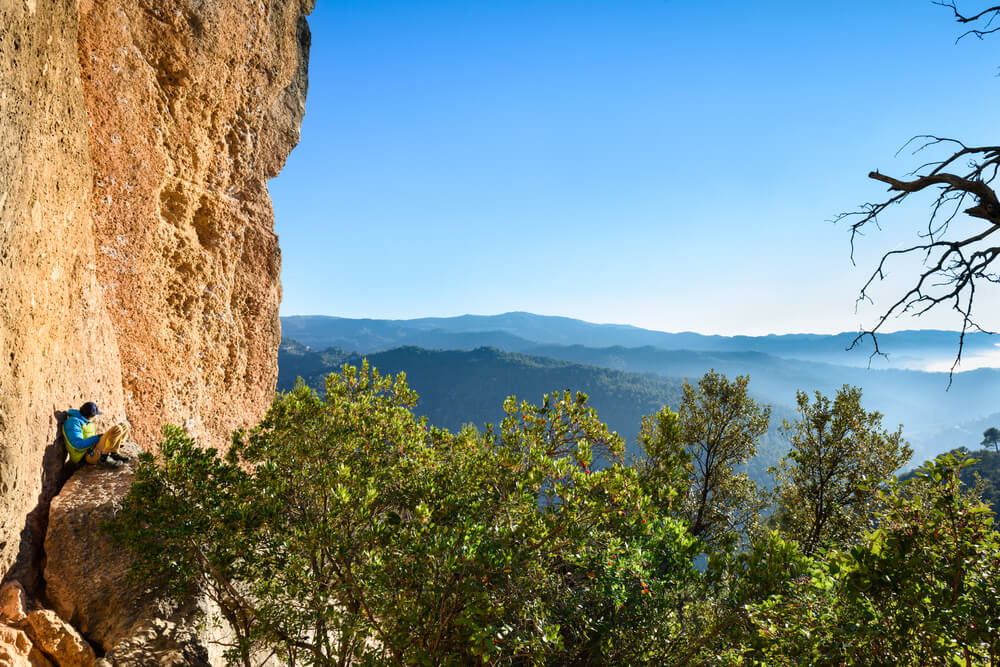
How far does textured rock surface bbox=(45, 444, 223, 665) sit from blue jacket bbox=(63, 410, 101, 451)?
32.8 inches

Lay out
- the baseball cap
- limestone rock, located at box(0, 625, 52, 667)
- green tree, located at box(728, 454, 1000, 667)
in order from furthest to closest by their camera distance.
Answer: the baseball cap < limestone rock, located at box(0, 625, 52, 667) < green tree, located at box(728, 454, 1000, 667)

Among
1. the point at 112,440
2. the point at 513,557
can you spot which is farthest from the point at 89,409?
the point at 513,557

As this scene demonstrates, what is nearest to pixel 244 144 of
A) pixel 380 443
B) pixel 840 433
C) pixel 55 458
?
pixel 55 458

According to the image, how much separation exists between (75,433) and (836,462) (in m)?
19.7

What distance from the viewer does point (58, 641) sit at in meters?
6.22

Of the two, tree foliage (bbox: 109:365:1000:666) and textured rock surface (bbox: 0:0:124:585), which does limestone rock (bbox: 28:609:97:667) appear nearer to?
textured rock surface (bbox: 0:0:124:585)

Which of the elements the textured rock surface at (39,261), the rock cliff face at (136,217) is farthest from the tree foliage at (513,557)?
the rock cliff face at (136,217)

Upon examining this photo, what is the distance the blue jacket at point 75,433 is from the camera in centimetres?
784

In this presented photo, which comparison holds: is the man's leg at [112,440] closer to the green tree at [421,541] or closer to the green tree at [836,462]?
the green tree at [421,541]

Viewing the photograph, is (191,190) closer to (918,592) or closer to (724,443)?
(918,592)

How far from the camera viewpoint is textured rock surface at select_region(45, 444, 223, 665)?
6.45m

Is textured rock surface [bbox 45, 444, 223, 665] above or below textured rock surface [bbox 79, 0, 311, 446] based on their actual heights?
below

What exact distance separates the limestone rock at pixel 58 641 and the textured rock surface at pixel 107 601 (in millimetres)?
207

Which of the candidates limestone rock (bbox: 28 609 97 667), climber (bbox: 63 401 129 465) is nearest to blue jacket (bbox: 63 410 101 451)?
climber (bbox: 63 401 129 465)
